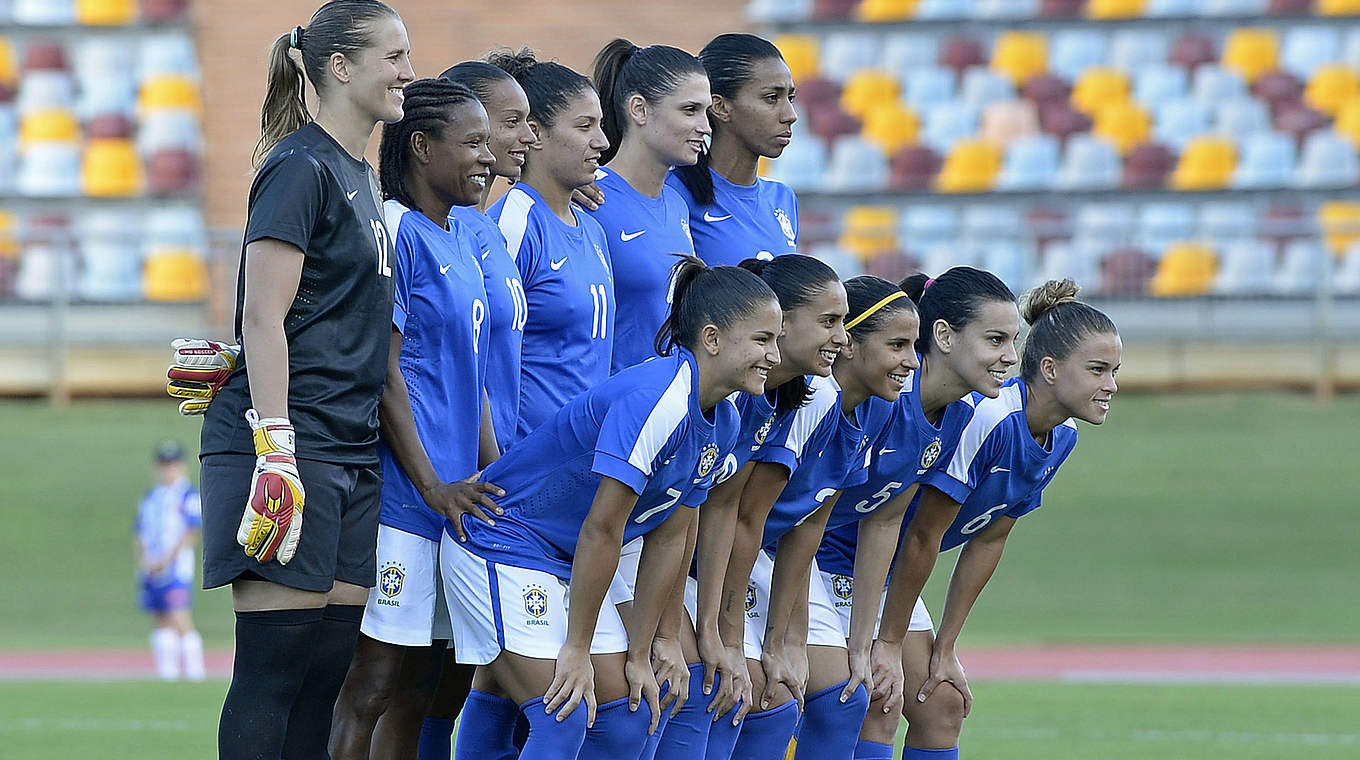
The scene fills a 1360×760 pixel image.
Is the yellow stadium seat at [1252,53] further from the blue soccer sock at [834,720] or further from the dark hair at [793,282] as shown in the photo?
the dark hair at [793,282]

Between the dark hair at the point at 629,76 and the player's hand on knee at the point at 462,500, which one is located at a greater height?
the dark hair at the point at 629,76

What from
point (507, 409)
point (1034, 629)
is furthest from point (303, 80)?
point (1034, 629)

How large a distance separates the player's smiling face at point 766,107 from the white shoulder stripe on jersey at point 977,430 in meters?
0.94

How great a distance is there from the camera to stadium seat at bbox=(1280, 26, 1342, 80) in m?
15.7

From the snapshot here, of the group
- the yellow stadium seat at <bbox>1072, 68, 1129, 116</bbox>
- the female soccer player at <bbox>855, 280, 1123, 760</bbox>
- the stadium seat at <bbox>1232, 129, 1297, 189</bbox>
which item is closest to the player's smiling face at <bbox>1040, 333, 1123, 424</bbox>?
the female soccer player at <bbox>855, 280, 1123, 760</bbox>

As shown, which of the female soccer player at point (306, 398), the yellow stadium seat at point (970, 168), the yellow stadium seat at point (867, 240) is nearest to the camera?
the female soccer player at point (306, 398)

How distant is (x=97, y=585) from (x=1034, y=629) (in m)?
6.73

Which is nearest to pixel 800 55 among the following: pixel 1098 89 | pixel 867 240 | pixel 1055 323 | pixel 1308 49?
pixel 1098 89

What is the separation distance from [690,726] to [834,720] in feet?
1.93

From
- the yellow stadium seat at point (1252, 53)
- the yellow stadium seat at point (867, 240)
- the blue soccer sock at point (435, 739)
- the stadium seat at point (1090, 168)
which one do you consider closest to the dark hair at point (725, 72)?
the blue soccer sock at point (435, 739)

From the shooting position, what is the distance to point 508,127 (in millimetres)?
4125

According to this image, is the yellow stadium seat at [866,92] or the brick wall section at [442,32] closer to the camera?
the brick wall section at [442,32]

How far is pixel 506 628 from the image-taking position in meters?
3.85

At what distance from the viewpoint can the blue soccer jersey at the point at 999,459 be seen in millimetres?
4645
